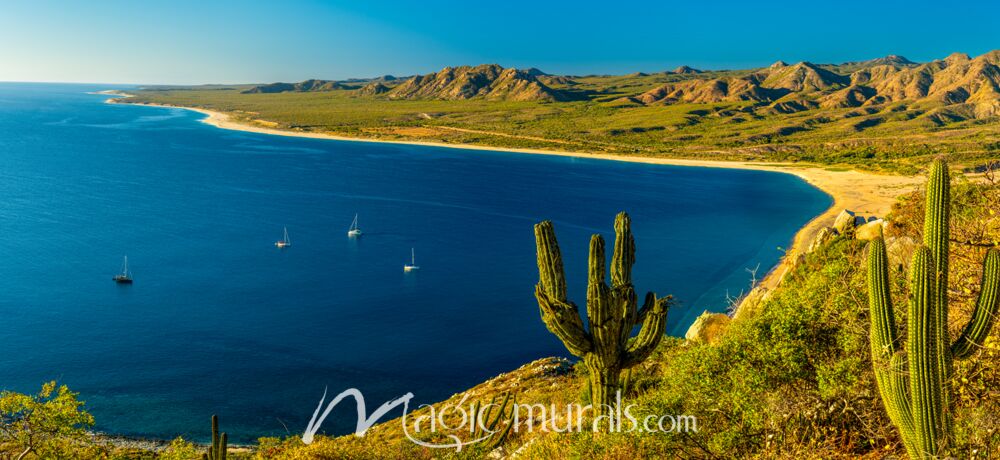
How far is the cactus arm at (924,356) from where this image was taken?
10.3 metres

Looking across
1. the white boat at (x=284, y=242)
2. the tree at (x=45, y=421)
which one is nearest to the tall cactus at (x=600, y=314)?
the tree at (x=45, y=421)

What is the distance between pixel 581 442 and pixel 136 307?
46175mm

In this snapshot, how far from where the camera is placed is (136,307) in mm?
49250

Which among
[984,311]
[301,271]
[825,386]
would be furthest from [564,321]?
[301,271]

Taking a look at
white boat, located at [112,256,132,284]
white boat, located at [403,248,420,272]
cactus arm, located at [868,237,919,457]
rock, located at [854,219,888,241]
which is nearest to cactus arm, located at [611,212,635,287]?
cactus arm, located at [868,237,919,457]

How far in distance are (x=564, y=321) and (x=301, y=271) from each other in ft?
157

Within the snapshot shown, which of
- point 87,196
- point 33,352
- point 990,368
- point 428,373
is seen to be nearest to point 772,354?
point 990,368

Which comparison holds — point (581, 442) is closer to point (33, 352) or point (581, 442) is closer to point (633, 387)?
point (633, 387)

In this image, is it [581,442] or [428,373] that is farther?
[428,373]

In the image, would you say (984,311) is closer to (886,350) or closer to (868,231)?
(886,350)

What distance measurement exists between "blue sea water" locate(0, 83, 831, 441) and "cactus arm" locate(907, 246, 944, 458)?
2840 centimetres

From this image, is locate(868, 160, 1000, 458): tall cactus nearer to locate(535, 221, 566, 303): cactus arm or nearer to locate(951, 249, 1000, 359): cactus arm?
locate(951, 249, 1000, 359): cactus arm

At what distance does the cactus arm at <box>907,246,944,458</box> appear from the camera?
10320mm

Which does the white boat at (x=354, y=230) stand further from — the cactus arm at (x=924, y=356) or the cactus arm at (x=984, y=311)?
the cactus arm at (x=924, y=356)
